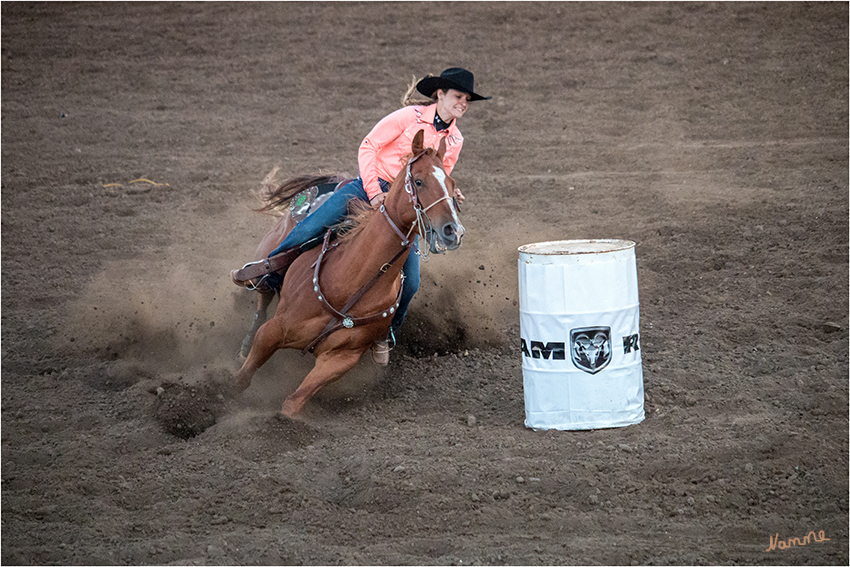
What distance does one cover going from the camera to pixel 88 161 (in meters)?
10.7

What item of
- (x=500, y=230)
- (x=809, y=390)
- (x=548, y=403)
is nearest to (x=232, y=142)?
(x=500, y=230)

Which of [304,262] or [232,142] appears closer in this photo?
[304,262]

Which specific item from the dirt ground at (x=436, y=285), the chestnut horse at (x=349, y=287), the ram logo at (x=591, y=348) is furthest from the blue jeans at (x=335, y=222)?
the ram logo at (x=591, y=348)

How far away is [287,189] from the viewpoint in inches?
259

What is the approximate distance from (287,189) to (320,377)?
189 cm

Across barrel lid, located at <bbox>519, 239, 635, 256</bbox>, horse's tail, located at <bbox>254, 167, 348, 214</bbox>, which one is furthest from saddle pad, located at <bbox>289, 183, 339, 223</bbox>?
barrel lid, located at <bbox>519, 239, 635, 256</bbox>

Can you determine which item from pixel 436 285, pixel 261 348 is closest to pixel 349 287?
pixel 261 348

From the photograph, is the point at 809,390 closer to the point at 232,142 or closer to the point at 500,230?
the point at 500,230

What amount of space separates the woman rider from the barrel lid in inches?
22.2

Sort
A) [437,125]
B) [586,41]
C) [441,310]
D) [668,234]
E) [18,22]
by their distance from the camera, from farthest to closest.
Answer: [18,22] < [586,41] < [668,234] < [441,310] < [437,125]

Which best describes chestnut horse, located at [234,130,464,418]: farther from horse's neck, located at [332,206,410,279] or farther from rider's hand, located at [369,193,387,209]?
rider's hand, located at [369,193,387,209]

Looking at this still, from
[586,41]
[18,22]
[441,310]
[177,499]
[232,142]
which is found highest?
[18,22]

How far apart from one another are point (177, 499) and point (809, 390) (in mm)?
3979

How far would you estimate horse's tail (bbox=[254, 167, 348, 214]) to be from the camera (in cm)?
646
